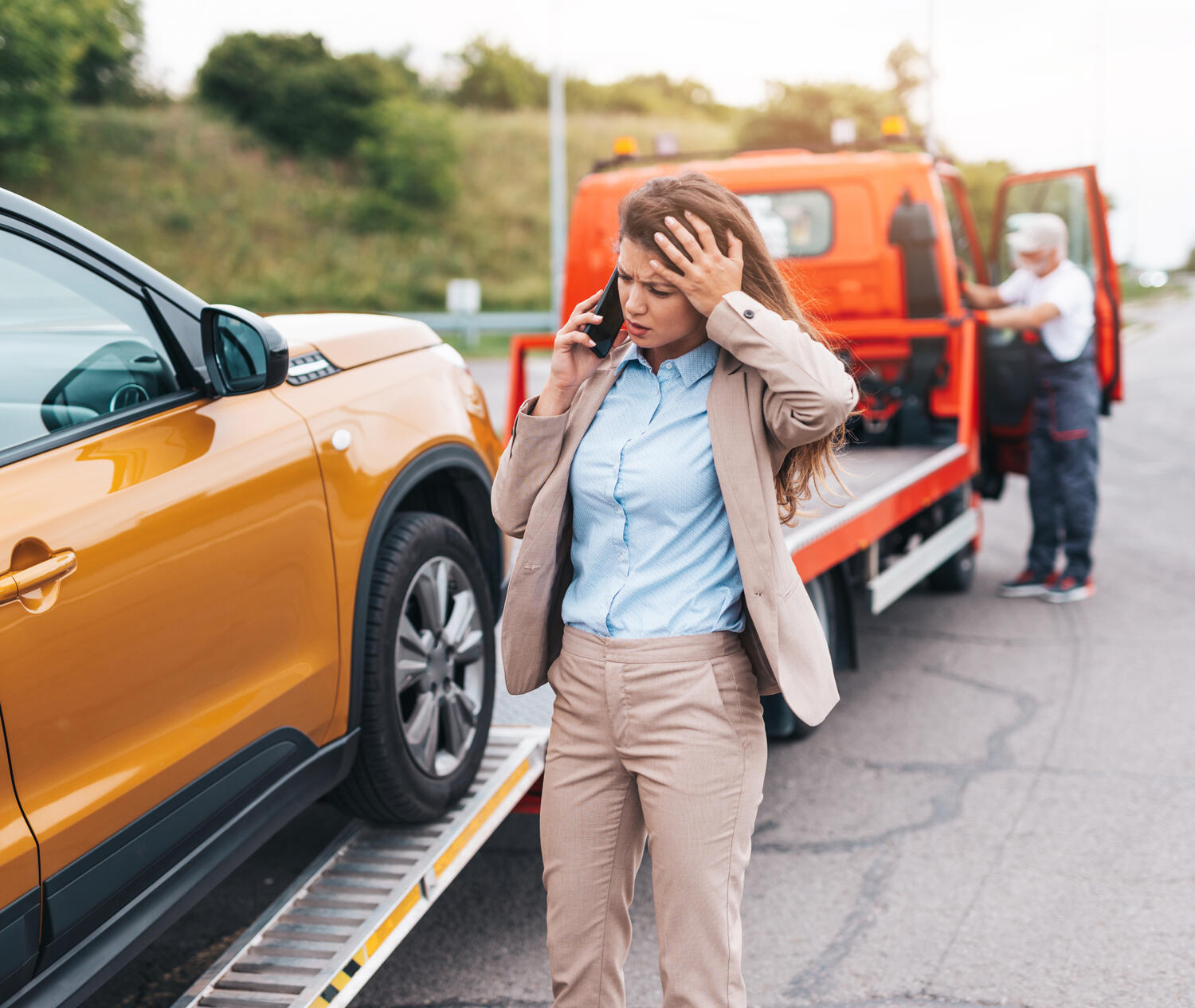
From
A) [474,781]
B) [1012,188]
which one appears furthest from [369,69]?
[474,781]

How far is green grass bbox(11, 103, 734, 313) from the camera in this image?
36594 millimetres

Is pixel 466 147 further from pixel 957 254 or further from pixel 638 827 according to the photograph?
pixel 638 827

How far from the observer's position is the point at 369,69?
43.6m

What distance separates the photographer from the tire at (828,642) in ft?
15.5

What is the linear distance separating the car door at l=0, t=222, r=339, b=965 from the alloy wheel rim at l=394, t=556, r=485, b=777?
1.16 ft

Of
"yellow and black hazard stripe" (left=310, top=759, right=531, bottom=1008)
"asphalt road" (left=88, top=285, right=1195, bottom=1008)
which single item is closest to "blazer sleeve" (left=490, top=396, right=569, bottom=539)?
"yellow and black hazard stripe" (left=310, top=759, right=531, bottom=1008)

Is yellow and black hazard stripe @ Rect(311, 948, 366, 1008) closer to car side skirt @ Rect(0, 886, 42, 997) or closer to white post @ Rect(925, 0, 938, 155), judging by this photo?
car side skirt @ Rect(0, 886, 42, 997)

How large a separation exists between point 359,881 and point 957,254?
18.4 ft

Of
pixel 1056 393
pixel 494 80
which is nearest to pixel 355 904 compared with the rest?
pixel 1056 393

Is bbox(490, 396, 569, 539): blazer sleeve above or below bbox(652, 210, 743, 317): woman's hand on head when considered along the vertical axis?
below

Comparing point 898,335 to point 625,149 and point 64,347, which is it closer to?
point 625,149

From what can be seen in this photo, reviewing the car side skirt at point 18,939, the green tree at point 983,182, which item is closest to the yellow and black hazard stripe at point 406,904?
the car side skirt at point 18,939

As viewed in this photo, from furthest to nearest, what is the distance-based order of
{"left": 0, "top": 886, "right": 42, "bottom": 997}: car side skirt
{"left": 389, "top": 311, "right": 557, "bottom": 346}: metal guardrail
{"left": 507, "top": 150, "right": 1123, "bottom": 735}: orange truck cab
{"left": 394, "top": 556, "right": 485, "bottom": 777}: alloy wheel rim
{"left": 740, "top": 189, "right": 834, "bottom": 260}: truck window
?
1. {"left": 389, "top": 311, "right": 557, "bottom": 346}: metal guardrail
2. {"left": 740, "top": 189, "right": 834, "bottom": 260}: truck window
3. {"left": 507, "top": 150, "right": 1123, "bottom": 735}: orange truck cab
4. {"left": 394, "top": 556, "right": 485, "bottom": 777}: alloy wheel rim
5. {"left": 0, "top": 886, "right": 42, "bottom": 997}: car side skirt

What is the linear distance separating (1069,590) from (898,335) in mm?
1790
